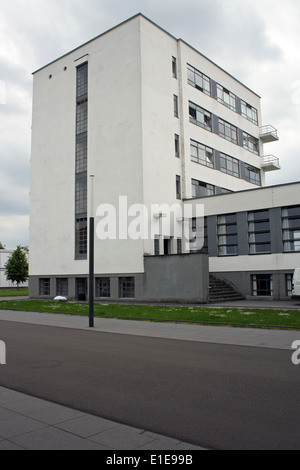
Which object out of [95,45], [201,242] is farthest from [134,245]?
[95,45]

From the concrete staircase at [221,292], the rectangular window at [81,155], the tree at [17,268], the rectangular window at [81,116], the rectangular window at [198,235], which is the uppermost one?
the rectangular window at [81,116]

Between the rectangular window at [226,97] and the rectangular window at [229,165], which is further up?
the rectangular window at [226,97]

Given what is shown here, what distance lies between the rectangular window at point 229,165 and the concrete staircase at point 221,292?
12.6m

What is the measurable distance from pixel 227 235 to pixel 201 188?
6.56 metres

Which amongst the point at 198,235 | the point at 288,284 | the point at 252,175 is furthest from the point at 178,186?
the point at 252,175

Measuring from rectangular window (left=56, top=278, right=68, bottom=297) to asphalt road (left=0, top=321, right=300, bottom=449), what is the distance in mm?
20725

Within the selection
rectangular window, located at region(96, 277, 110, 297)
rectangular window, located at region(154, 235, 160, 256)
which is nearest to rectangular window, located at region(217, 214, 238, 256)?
rectangular window, located at region(154, 235, 160, 256)

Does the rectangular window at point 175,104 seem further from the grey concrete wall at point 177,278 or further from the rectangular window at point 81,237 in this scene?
the grey concrete wall at point 177,278

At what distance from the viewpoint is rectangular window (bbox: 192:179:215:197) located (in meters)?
32.5

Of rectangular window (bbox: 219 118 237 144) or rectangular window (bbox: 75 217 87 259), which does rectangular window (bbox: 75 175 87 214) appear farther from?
rectangular window (bbox: 219 118 237 144)

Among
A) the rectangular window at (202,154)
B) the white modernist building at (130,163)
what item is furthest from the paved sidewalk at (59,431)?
the rectangular window at (202,154)

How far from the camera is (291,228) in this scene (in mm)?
25234

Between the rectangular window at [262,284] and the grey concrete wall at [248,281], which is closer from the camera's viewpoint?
the grey concrete wall at [248,281]

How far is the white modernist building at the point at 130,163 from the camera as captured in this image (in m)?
27.6
